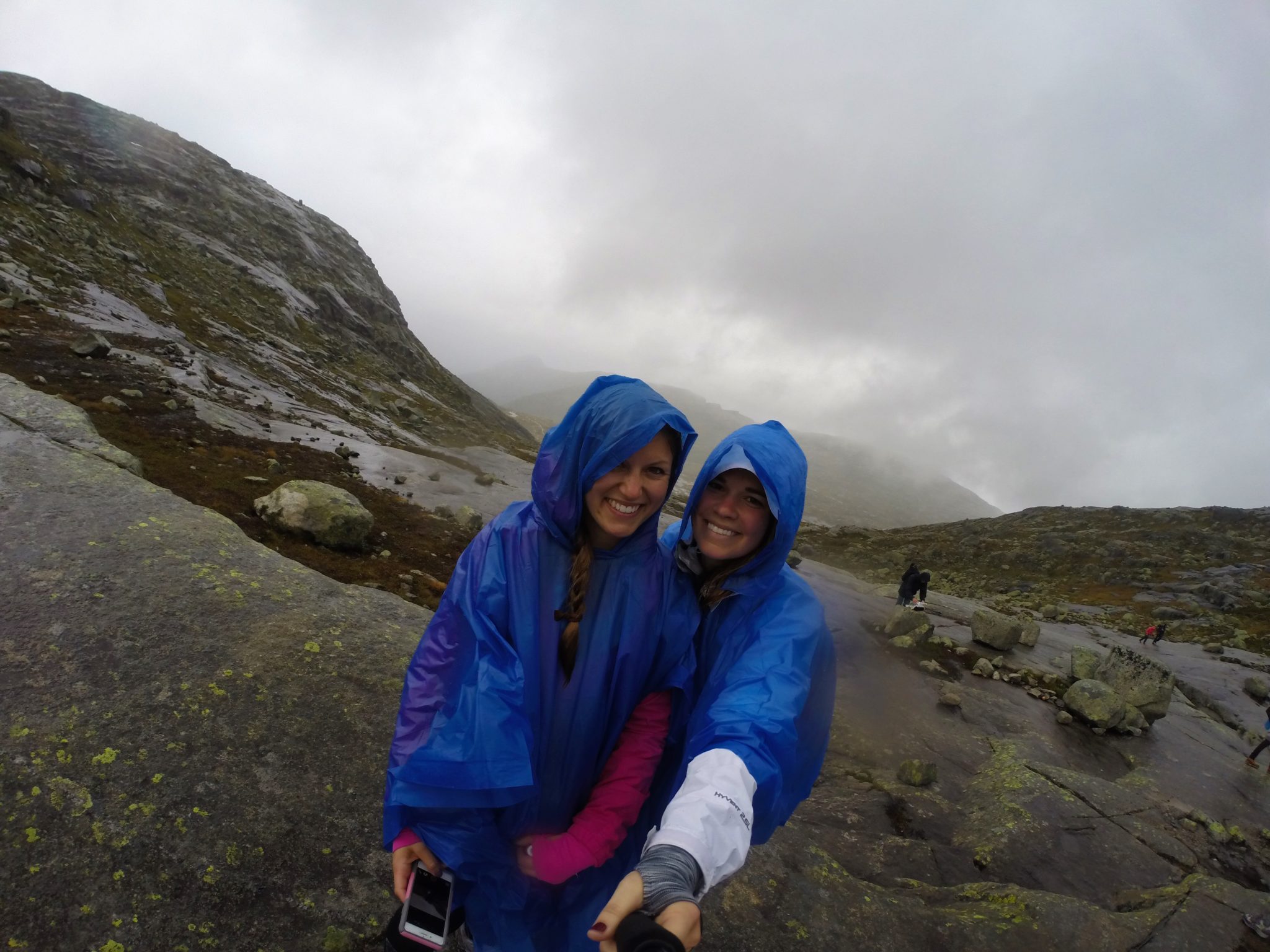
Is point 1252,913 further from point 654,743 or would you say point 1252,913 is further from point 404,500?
point 404,500

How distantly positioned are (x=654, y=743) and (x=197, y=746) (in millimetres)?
3147

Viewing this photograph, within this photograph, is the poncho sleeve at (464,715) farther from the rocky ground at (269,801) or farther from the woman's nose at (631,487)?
the rocky ground at (269,801)

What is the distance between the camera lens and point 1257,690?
789 inches

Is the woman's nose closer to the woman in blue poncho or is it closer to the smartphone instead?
the woman in blue poncho

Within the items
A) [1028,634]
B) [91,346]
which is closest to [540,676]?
[91,346]

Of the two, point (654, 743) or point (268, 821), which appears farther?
point (268, 821)

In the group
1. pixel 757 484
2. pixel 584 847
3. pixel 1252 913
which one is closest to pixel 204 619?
pixel 584 847

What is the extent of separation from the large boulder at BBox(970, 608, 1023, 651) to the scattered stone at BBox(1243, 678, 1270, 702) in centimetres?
1019

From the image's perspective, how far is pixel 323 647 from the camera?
193 inches

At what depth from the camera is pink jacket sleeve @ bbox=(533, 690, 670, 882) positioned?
2.50 meters

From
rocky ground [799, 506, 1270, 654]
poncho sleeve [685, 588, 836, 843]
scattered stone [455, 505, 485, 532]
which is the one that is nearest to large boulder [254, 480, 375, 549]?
scattered stone [455, 505, 485, 532]

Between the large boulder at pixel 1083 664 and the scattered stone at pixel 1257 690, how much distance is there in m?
9.54

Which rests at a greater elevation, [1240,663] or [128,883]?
[1240,663]

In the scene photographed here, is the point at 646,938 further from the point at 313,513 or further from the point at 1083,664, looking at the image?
the point at 1083,664
